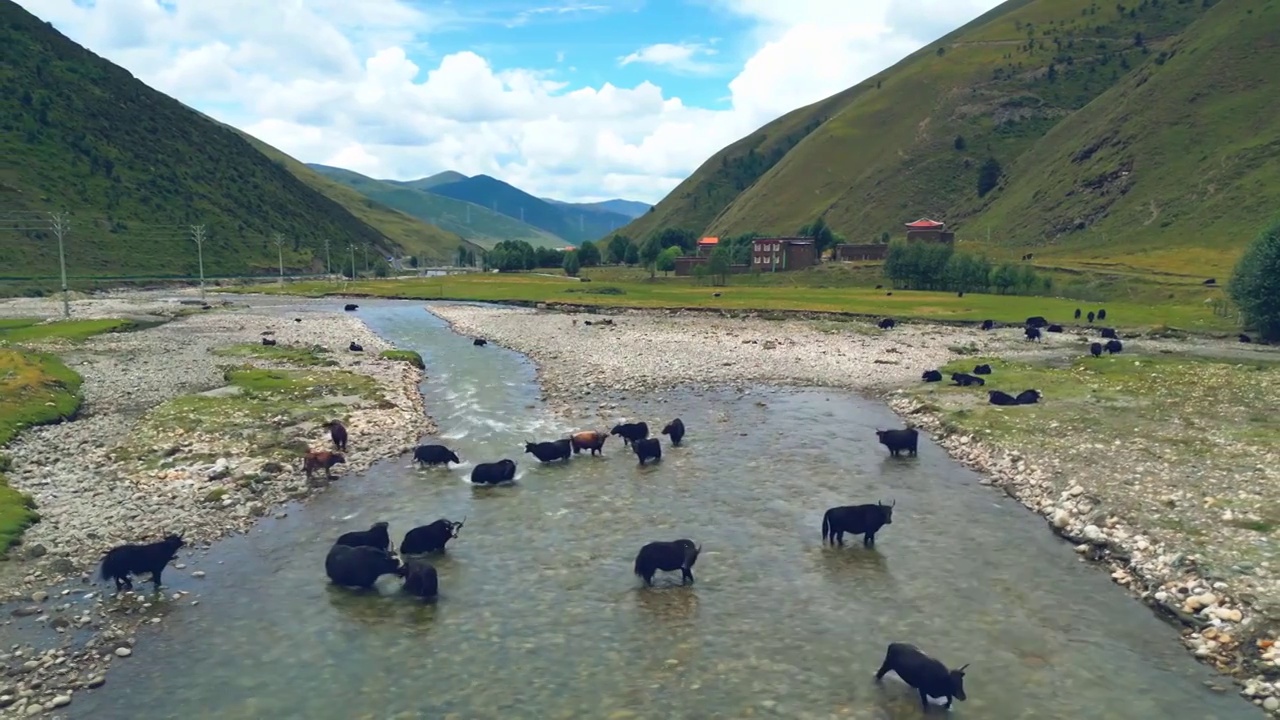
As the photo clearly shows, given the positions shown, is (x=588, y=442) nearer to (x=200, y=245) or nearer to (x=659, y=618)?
(x=659, y=618)

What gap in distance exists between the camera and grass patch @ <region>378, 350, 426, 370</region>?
1969 inches

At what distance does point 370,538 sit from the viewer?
18.8m

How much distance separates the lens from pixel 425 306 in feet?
370

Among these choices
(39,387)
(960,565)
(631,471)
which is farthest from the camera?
(39,387)

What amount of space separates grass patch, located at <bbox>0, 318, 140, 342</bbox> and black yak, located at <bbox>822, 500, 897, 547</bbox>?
60.6 metres

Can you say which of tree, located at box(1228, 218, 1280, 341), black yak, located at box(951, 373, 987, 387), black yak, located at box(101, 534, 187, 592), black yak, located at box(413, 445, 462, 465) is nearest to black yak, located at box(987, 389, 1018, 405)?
black yak, located at box(951, 373, 987, 387)

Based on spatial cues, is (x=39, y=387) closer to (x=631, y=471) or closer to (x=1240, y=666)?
(x=631, y=471)

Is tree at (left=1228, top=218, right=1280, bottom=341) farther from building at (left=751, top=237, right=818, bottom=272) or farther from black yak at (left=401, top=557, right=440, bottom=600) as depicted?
building at (left=751, top=237, right=818, bottom=272)

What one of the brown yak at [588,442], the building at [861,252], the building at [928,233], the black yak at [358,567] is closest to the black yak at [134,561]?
the black yak at [358,567]

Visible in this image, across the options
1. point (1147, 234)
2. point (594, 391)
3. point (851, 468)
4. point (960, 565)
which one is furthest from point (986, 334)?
point (1147, 234)

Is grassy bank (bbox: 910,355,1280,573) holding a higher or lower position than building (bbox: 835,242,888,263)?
lower

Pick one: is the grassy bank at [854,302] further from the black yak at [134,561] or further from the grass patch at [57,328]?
the black yak at [134,561]

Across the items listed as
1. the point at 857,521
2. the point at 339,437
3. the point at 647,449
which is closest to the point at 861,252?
the point at 647,449

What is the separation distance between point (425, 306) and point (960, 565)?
101975mm
